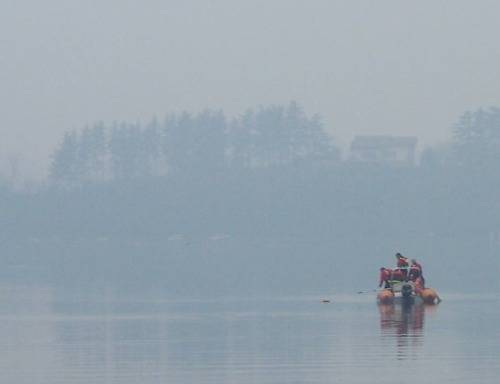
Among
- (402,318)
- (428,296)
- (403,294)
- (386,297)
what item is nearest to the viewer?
(402,318)

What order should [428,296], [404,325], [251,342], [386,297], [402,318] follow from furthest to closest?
[428,296] < [386,297] < [402,318] < [404,325] < [251,342]

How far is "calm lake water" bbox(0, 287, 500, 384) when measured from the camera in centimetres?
4203

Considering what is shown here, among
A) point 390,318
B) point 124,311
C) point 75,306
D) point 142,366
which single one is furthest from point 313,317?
point 142,366

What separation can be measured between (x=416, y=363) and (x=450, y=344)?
19.1 ft

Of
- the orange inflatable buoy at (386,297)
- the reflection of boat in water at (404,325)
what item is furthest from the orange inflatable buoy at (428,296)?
the orange inflatable buoy at (386,297)

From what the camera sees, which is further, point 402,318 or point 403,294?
point 403,294

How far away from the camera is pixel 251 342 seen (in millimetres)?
51625

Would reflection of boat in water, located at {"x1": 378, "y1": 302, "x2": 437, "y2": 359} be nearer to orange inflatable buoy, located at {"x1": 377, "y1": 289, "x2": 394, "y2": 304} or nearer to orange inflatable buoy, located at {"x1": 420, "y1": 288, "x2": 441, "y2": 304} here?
orange inflatable buoy, located at {"x1": 377, "y1": 289, "x2": 394, "y2": 304}

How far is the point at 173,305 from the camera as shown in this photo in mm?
73812

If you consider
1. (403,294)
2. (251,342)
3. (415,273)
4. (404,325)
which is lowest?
(251,342)

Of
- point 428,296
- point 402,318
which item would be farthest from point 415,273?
point 402,318

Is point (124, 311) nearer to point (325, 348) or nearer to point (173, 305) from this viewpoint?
point (173, 305)

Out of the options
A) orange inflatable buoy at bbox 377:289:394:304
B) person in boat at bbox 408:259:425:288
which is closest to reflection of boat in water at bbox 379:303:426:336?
orange inflatable buoy at bbox 377:289:394:304

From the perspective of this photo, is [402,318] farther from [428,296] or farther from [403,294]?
[428,296]
